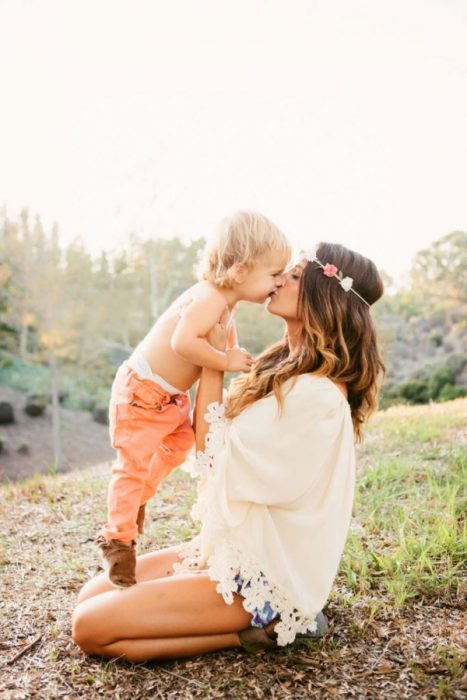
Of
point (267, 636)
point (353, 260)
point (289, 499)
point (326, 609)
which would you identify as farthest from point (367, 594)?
point (353, 260)

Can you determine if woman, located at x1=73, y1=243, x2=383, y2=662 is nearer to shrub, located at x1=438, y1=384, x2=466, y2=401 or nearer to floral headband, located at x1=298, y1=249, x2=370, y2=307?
floral headband, located at x1=298, y1=249, x2=370, y2=307

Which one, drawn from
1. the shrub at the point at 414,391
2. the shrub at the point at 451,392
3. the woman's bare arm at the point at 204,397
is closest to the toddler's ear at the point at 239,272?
the woman's bare arm at the point at 204,397

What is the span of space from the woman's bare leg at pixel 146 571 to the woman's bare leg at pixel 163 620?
0.82 feet

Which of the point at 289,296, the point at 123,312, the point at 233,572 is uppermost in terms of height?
the point at 289,296

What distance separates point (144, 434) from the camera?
8.90 feet

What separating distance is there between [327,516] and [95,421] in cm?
1633

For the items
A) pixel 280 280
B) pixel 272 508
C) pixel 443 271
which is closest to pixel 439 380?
pixel 443 271

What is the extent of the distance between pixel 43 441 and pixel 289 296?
15.1 m

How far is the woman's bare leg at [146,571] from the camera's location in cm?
271

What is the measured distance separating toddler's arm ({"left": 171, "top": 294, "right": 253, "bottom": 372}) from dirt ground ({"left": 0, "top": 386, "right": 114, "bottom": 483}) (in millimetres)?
12845

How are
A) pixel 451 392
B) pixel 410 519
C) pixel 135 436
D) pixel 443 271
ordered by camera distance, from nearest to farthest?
pixel 135 436
pixel 410 519
pixel 451 392
pixel 443 271

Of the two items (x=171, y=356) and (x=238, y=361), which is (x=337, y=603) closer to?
(x=238, y=361)

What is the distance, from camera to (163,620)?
7.79ft

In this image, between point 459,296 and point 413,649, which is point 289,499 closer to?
point 413,649
